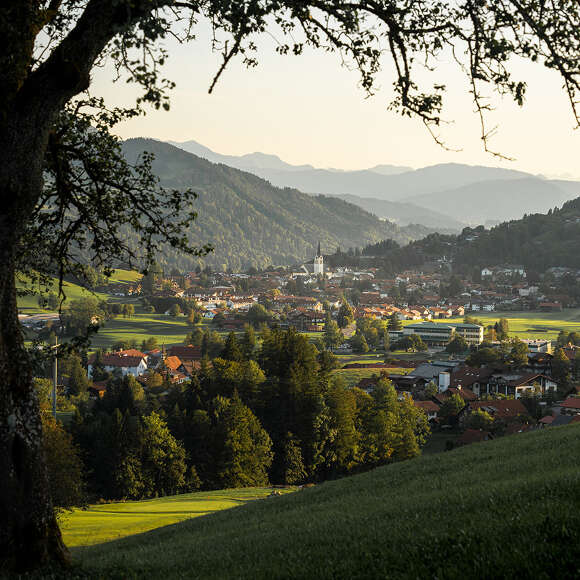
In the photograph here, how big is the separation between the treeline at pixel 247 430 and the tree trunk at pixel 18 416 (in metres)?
24.0

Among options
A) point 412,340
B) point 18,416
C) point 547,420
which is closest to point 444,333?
point 412,340

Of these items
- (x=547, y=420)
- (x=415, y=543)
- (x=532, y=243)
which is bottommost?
(x=547, y=420)

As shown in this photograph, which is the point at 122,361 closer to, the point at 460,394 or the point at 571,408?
the point at 460,394

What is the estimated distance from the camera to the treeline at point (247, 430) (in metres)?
28.6

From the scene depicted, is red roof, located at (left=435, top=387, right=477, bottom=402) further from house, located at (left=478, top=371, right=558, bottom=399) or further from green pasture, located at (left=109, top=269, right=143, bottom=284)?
green pasture, located at (left=109, top=269, right=143, bottom=284)

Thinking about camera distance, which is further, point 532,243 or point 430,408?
point 532,243

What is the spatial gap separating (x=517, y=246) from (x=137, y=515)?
163m

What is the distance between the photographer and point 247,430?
96.8 ft

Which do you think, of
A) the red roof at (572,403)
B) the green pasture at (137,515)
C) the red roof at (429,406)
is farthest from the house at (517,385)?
the green pasture at (137,515)

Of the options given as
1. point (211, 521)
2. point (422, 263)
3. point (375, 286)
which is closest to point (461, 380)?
point (211, 521)

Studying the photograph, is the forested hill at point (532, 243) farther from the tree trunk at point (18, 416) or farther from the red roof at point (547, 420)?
the tree trunk at point (18, 416)

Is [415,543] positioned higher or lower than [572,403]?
higher

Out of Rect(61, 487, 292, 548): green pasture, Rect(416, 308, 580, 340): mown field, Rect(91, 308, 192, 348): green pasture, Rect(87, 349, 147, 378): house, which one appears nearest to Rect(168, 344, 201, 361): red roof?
Rect(87, 349, 147, 378): house

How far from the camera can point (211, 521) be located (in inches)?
470
